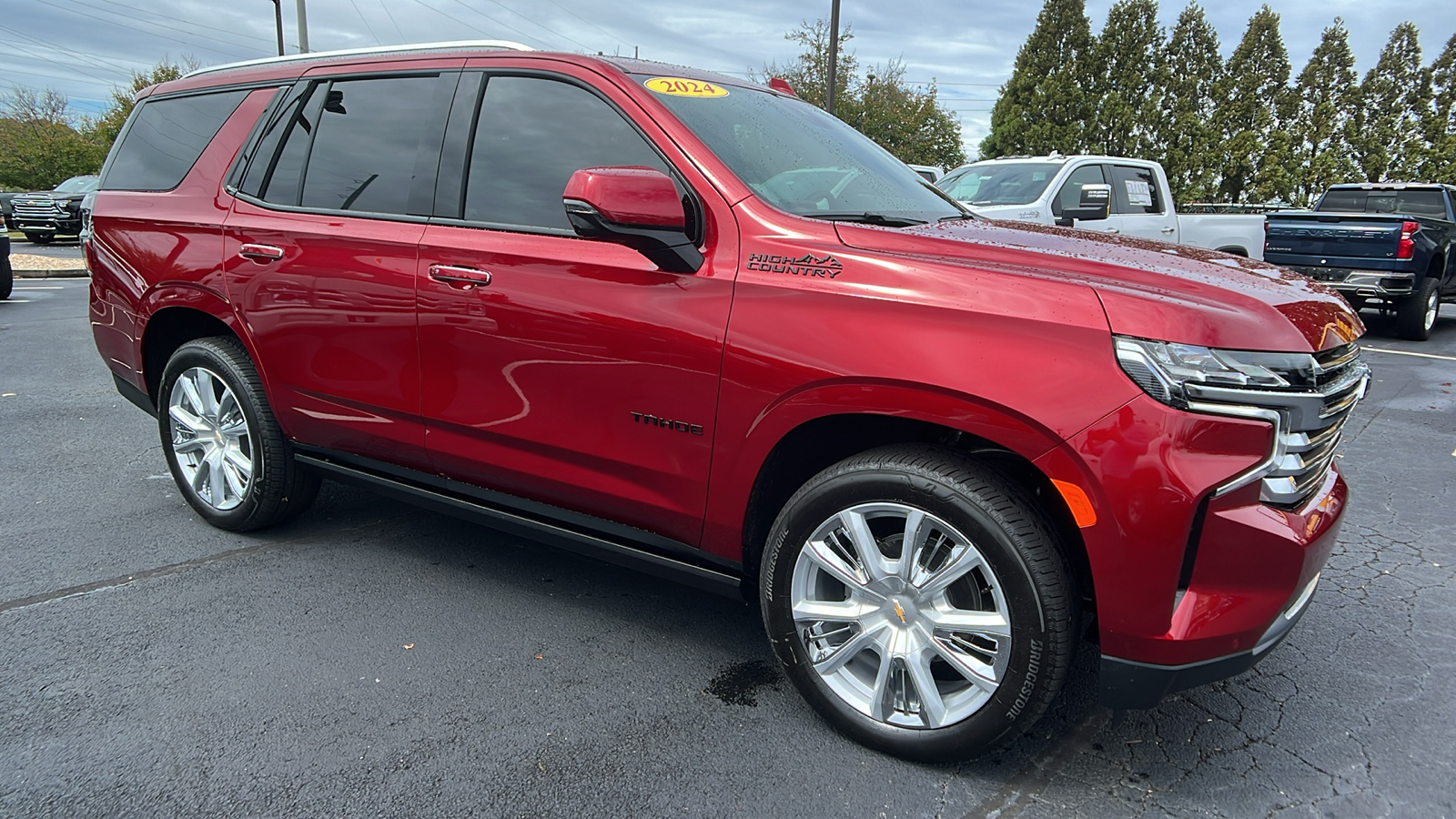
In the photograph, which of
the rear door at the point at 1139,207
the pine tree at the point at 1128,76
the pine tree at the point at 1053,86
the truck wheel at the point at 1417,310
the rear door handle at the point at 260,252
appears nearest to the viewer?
the rear door handle at the point at 260,252

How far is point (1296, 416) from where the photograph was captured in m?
2.04

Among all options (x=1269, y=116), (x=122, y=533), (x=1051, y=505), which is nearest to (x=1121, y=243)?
(x=1051, y=505)

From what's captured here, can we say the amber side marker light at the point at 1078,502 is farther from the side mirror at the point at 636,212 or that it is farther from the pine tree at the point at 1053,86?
the pine tree at the point at 1053,86

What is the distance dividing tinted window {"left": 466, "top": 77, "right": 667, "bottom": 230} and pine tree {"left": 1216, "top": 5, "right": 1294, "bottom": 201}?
1417 inches

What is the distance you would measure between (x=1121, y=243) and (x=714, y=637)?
6.02 ft

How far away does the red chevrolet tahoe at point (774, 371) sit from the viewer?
6.78 ft

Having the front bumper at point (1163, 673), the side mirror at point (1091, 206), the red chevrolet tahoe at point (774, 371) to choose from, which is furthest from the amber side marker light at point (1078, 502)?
the side mirror at point (1091, 206)

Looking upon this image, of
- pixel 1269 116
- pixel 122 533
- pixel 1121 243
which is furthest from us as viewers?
pixel 1269 116

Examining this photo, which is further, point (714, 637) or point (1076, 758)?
point (714, 637)

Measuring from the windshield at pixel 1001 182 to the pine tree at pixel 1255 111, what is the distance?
90.1 feet

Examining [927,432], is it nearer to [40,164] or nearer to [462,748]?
[462,748]

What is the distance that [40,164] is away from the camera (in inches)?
1319

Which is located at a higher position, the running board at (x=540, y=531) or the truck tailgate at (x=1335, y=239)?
the truck tailgate at (x=1335, y=239)

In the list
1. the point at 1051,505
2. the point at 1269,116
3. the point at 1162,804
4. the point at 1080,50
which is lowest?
the point at 1162,804
